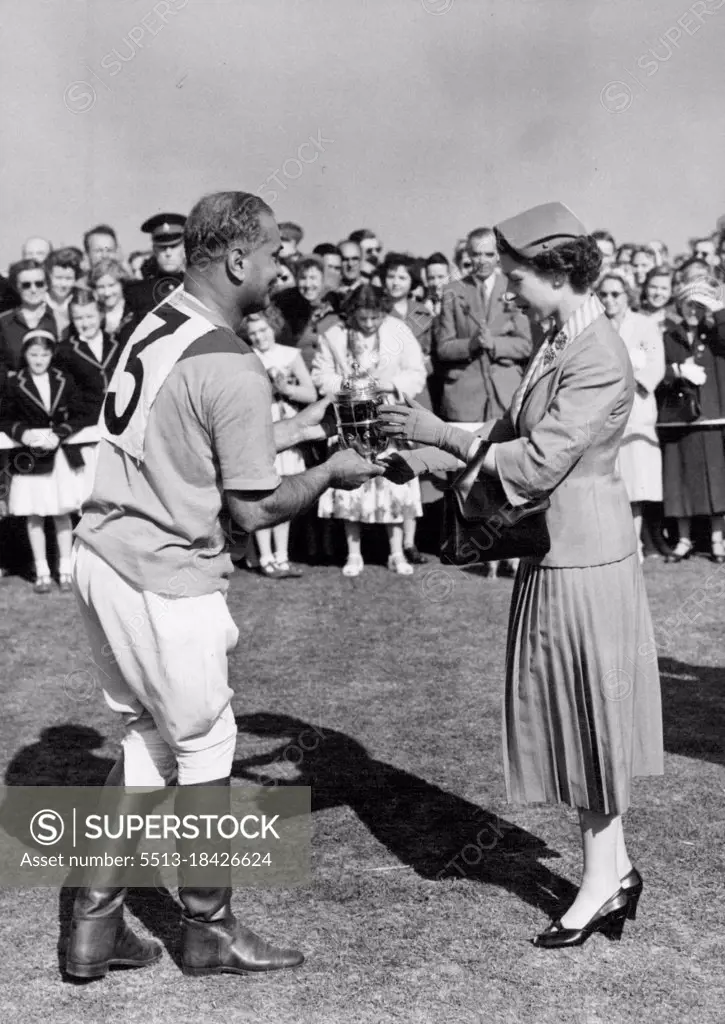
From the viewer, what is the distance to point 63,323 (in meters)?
10.9

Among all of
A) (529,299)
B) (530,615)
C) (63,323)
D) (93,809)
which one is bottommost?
(93,809)

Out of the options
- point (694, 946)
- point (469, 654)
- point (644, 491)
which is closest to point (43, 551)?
point (469, 654)

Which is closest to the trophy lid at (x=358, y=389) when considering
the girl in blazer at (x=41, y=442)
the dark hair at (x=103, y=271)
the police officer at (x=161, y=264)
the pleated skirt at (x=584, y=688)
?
the pleated skirt at (x=584, y=688)

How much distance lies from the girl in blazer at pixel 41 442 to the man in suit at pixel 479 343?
307 cm

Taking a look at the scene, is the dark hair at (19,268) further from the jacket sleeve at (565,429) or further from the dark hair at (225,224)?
the jacket sleeve at (565,429)

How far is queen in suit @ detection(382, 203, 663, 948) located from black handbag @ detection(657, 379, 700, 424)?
22.0 feet

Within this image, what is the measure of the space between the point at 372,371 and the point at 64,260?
11.3 feet

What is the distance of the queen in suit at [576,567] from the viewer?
12.2 feet

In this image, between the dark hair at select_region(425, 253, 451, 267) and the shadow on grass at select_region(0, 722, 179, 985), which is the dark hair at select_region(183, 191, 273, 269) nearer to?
the shadow on grass at select_region(0, 722, 179, 985)

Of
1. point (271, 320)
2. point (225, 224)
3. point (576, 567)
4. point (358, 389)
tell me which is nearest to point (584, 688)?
point (576, 567)

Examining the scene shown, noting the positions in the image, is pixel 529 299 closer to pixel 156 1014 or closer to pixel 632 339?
pixel 156 1014

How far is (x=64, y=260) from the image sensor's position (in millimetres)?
11164

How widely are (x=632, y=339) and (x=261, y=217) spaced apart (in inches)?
284

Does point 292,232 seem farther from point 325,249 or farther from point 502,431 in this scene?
point 502,431
